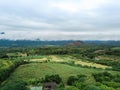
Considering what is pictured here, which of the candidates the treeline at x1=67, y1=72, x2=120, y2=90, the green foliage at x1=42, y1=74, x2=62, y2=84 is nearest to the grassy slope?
the green foliage at x1=42, y1=74, x2=62, y2=84

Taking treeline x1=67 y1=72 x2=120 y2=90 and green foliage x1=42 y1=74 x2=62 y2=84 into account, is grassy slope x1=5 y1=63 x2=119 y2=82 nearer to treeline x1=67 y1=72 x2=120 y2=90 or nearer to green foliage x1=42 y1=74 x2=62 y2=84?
green foliage x1=42 y1=74 x2=62 y2=84

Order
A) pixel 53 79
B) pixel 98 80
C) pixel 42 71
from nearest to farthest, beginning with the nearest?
pixel 53 79 → pixel 98 80 → pixel 42 71

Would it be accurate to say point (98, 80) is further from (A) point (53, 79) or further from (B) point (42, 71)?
(B) point (42, 71)

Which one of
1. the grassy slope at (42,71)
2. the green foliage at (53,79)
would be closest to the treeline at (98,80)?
the green foliage at (53,79)

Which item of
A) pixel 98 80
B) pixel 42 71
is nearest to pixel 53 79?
pixel 98 80

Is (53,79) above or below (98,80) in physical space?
above

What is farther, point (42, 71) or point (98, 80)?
point (42, 71)

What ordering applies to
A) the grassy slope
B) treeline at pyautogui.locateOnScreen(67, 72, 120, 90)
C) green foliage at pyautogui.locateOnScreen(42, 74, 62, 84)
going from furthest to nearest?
the grassy slope < green foliage at pyautogui.locateOnScreen(42, 74, 62, 84) < treeline at pyautogui.locateOnScreen(67, 72, 120, 90)

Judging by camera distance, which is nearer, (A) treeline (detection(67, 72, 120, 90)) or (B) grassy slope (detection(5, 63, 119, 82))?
(A) treeline (detection(67, 72, 120, 90))

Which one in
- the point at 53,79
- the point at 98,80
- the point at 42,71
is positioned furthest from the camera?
the point at 42,71

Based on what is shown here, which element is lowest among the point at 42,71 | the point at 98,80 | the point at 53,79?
the point at 98,80

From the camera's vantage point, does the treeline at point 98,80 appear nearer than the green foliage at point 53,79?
Yes

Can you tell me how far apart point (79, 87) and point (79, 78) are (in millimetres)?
14286

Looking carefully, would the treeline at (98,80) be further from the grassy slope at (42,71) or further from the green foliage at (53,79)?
the grassy slope at (42,71)
